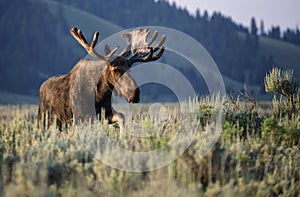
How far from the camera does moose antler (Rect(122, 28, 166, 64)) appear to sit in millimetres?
11453

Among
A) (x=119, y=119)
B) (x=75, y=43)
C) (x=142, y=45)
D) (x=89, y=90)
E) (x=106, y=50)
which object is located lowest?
(x=119, y=119)

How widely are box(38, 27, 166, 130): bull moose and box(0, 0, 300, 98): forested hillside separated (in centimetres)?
8438

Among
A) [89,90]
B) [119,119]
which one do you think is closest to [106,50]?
[89,90]

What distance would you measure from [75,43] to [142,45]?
384 feet

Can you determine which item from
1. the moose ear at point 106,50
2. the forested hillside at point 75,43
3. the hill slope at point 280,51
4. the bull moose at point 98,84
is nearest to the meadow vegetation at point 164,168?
the bull moose at point 98,84

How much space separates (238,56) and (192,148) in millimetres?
138527

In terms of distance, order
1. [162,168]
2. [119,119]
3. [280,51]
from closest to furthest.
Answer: [162,168]
[119,119]
[280,51]

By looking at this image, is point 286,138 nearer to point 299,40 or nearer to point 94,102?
point 94,102

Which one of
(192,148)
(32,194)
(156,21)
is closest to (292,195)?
(192,148)

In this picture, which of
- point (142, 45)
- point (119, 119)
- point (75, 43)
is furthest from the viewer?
point (75, 43)

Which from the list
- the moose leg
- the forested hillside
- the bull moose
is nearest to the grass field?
the moose leg

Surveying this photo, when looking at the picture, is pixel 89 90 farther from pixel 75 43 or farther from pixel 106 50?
pixel 75 43

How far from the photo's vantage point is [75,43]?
127500mm

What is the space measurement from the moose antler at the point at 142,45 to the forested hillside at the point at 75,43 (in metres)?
84.2
